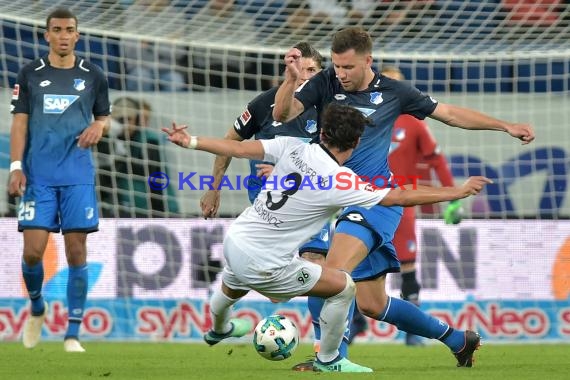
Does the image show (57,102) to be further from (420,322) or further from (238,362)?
(420,322)

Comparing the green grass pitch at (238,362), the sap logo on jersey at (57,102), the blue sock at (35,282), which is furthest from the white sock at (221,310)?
the sap logo on jersey at (57,102)

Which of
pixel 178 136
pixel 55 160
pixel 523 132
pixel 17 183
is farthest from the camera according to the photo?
pixel 55 160

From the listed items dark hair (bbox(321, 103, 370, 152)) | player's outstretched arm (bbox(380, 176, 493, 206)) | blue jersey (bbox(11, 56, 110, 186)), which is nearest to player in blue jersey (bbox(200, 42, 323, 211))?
blue jersey (bbox(11, 56, 110, 186))

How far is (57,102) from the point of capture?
9000 mm

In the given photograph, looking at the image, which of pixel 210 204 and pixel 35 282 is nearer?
pixel 210 204

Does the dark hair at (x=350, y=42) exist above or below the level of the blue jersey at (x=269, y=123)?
above

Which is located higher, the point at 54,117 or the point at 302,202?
the point at 54,117

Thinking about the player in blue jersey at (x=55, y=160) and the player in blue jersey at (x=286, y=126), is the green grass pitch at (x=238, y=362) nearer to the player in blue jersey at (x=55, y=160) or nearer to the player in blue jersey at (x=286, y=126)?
the player in blue jersey at (x=55, y=160)

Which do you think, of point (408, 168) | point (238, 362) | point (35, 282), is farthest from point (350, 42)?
point (408, 168)

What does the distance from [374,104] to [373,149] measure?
28 cm

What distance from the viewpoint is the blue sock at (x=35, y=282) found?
354 inches

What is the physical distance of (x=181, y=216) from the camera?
37.6 feet

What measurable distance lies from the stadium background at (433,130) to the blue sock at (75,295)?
2.00m

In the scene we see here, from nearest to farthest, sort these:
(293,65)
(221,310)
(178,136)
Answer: (178,136) < (293,65) < (221,310)
